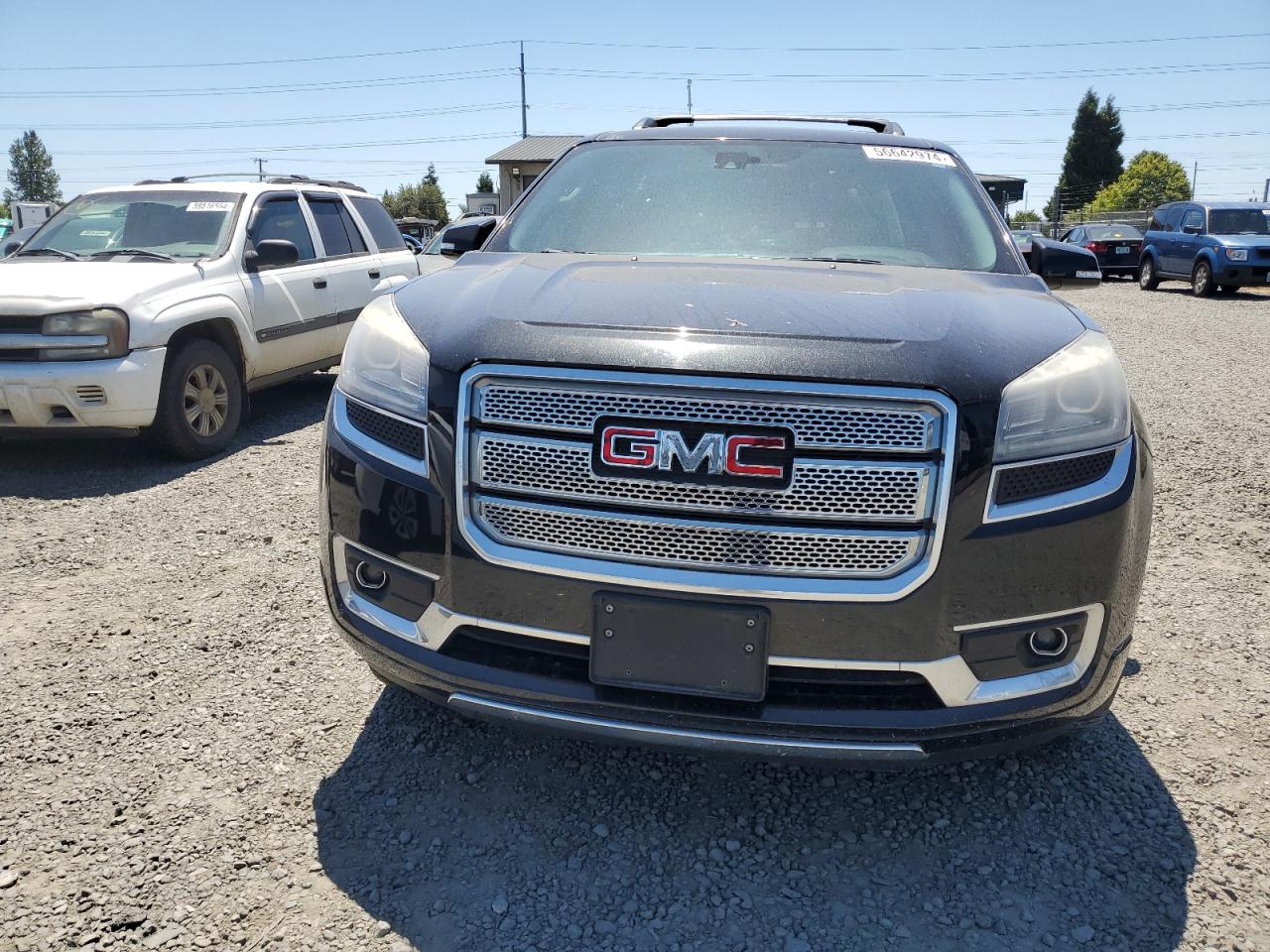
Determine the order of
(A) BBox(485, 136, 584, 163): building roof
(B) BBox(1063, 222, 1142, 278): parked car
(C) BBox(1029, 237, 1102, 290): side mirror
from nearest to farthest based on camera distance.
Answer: (C) BBox(1029, 237, 1102, 290): side mirror → (B) BBox(1063, 222, 1142, 278): parked car → (A) BBox(485, 136, 584, 163): building roof

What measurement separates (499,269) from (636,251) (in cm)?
58

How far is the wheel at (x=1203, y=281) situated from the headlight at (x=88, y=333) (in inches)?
742

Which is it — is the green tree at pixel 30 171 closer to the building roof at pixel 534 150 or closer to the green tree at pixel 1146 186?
the building roof at pixel 534 150

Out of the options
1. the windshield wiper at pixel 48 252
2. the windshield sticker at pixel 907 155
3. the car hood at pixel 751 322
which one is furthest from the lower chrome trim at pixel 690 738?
the windshield wiper at pixel 48 252

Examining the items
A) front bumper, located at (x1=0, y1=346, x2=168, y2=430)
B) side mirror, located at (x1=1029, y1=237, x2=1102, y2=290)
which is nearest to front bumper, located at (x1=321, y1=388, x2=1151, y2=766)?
side mirror, located at (x1=1029, y1=237, x2=1102, y2=290)

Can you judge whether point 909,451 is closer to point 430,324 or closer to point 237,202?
point 430,324

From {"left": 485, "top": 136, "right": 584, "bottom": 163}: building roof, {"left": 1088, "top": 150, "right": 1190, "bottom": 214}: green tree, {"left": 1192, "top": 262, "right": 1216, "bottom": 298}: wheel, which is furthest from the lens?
{"left": 1088, "top": 150, "right": 1190, "bottom": 214}: green tree

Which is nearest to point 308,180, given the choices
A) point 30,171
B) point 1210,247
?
point 1210,247

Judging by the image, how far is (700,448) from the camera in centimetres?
196

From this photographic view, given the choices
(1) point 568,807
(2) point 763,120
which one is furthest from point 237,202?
(1) point 568,807

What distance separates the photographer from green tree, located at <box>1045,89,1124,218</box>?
75375 mm

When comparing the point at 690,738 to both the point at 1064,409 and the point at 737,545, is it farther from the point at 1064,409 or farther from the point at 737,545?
the point at 1064,409

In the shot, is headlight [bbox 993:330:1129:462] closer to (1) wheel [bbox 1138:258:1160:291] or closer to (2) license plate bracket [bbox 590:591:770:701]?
(2) license plate bracket [bbox 590:591:770:701]

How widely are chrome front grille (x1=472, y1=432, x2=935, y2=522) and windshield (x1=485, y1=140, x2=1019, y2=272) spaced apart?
131 cm
